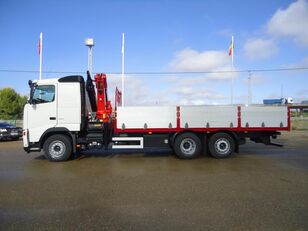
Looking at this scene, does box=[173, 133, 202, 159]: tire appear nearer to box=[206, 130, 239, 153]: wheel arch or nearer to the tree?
box=[206, 130, 239, 153]: wheel arch

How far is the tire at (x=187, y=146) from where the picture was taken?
10.3m

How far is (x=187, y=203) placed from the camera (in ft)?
17.0

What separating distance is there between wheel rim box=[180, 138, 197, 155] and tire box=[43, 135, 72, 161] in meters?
4.16

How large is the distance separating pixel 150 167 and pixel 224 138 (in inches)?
130

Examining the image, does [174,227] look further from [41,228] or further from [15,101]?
[15,101]

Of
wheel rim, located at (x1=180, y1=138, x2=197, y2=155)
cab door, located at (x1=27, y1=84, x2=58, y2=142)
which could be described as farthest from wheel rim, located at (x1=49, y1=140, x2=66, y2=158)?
wheel rim, located at (x1=180, y1=138, x2=197, y2=155)

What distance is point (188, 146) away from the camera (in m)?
10.4

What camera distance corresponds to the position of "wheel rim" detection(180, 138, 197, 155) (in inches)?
407

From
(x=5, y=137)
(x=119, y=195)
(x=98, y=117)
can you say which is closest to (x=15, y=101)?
(x=5, y=137)

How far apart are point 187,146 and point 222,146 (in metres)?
1.35

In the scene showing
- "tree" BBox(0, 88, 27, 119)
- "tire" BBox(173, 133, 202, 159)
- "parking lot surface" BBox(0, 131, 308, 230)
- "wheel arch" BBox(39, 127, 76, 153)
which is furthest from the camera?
"tree" BBox(0, 88, 27, 119)

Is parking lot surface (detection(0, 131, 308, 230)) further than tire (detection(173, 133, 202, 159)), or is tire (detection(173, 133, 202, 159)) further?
tire (detection(173, 133, 202, 159))

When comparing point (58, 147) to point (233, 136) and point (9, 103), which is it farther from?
point (9, 103)

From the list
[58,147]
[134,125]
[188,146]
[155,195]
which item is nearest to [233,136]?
[188,146]
